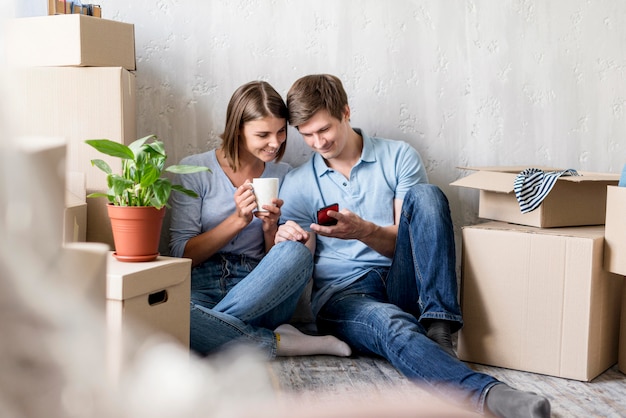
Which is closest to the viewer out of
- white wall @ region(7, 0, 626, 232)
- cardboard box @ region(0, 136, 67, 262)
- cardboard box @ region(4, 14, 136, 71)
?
cardboard box @ region(0, 136, 67, 262)

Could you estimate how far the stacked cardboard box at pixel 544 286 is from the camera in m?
1.67

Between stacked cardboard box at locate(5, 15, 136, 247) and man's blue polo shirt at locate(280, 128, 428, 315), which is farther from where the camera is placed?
man's blue polo shirt at locate(280, 128, 428, 315)

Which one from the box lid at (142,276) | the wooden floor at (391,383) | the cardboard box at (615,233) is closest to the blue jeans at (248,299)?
the wooden floor at (391,383)

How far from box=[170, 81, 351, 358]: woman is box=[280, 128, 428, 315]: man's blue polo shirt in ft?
0.34

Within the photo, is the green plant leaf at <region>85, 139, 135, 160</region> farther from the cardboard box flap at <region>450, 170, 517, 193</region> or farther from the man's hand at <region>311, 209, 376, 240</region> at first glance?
the cardboard box flap at <region>450, 170, 517, 193</region>

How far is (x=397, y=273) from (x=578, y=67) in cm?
100

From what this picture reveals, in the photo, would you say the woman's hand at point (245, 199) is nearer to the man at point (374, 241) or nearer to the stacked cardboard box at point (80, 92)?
the man at point (374, 241)

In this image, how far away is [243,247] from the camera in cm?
200

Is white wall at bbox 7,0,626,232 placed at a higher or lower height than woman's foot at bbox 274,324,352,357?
higher

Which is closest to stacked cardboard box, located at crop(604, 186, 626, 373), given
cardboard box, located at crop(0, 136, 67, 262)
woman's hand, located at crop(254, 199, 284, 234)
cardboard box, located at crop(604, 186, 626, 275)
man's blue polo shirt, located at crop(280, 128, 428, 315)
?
cardboard box, located at crop(604, 186, 626, 275)

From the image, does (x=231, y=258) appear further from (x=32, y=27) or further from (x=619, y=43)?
(x=619, y=43)

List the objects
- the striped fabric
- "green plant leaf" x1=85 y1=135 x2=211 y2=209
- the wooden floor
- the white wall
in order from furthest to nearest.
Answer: the white wall → the striped fabric → the wooden floor → "green plant leaf" x1=85 y1=135 x2=211 y2=209

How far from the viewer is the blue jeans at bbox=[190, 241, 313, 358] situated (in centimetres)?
167

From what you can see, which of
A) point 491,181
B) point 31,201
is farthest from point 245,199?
point 31,201
